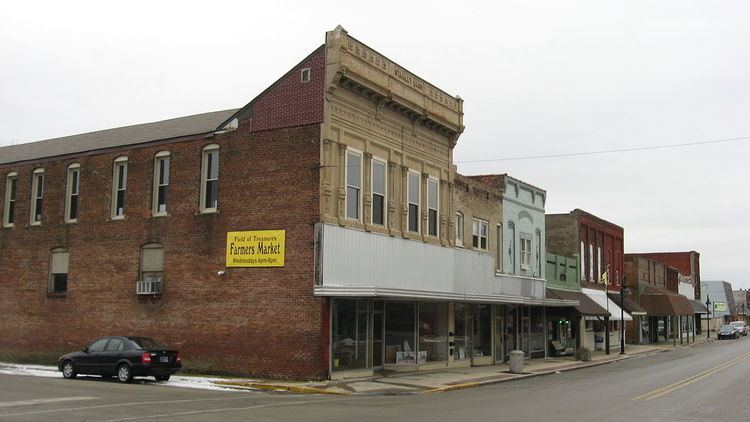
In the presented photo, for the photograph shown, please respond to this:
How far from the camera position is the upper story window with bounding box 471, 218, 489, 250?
108 feet

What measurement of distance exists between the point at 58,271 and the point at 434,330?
1507cm

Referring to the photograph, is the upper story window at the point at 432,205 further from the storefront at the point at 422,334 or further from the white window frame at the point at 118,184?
the white window frame at the point at 118,184

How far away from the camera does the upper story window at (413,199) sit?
2784 cm

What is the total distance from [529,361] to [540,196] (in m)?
9.09

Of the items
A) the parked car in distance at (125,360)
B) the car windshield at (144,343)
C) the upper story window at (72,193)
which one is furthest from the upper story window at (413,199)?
the upper story window at (72,193)

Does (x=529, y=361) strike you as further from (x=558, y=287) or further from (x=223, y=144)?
(x=223, y=144)

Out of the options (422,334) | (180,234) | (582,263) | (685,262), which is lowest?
(422,334)

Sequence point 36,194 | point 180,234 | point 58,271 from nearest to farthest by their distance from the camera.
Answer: point 180,234, point 58,271, point 36,194

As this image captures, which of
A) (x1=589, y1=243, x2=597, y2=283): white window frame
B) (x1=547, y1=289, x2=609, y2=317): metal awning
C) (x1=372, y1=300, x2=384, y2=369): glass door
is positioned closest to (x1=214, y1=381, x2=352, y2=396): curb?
(x1=372, y1=300, x2=384, y2=369): glass door

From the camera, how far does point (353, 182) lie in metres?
24.7

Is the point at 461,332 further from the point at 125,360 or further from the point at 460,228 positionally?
the point at 125,360

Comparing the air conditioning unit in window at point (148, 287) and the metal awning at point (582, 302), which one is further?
the metal awning at point (582, 302)

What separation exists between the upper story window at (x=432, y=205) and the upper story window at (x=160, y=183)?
9900mm

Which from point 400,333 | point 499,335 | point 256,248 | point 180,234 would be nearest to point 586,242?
point 499,335
